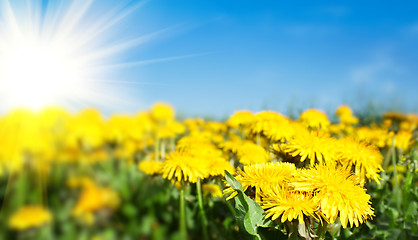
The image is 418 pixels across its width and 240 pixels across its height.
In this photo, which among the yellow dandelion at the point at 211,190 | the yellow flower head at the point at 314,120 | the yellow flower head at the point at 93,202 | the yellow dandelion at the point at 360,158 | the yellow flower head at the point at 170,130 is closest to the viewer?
the yellow dandelion at the point at 360,158

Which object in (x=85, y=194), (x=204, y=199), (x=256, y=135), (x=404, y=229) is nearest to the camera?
(x=404, y=229)

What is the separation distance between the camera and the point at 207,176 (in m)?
1.05

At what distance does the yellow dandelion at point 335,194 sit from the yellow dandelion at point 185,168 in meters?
0.46

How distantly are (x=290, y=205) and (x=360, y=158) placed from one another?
1.24 ft

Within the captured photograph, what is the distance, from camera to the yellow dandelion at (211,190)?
49.0 inches

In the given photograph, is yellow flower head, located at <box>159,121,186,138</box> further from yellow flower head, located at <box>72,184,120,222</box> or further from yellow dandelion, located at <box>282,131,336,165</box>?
yellow dandelion, located at <box>282,131,336,165</box>

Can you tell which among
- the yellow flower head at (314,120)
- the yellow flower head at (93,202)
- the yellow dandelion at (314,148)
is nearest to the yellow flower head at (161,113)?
the yellow flower head at (93,202)

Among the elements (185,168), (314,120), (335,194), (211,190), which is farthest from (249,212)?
(314,120)

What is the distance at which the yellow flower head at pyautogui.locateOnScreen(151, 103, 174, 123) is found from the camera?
2.45m

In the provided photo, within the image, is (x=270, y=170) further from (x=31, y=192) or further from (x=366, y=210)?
(x=31, y=192)

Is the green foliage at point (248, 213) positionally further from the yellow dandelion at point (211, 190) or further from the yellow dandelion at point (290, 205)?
the yellow dandelion at point (211, 190)

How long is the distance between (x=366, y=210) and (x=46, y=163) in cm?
309

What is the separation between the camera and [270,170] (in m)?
0.72

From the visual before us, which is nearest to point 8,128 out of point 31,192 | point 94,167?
point 31,192
